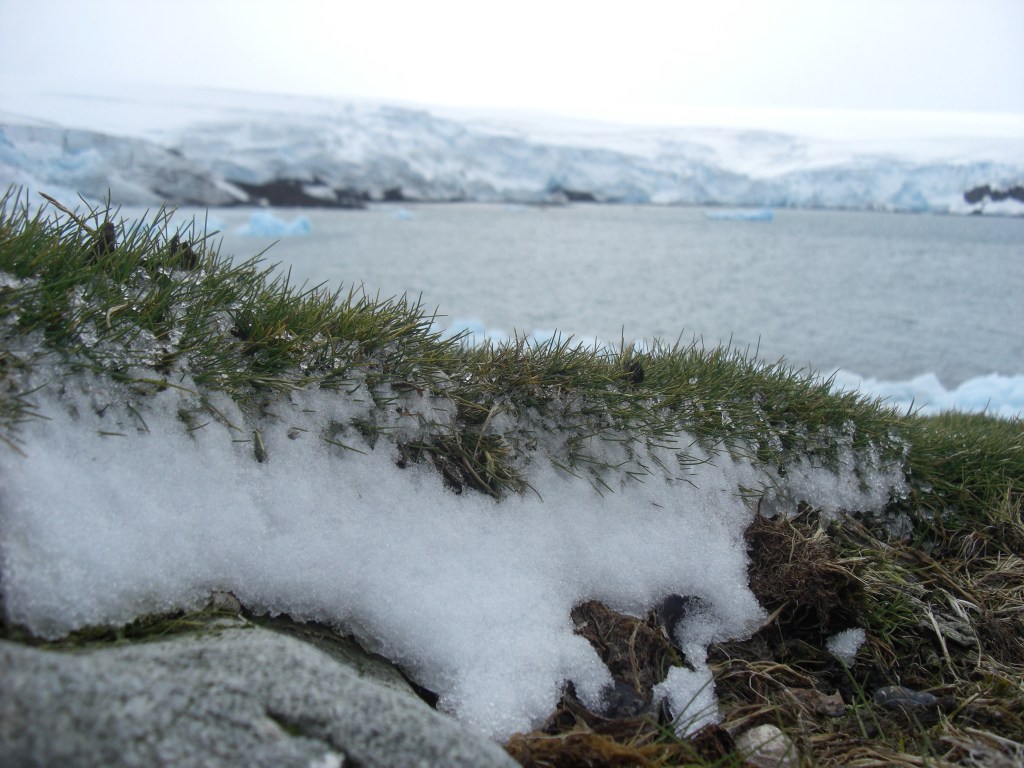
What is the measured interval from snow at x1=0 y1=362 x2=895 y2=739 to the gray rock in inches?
12.0

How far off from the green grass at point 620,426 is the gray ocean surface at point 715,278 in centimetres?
565

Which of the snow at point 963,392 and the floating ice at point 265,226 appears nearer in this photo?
the snow at point 963,392

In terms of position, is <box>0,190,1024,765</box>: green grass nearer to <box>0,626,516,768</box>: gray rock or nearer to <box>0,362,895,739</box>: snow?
<box>0,362,895,739</box>: snow

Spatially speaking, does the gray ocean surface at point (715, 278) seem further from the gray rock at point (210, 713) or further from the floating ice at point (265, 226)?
the gray rock at point (210, 713)

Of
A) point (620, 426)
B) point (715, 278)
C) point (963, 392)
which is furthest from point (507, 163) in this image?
point (620, 426)

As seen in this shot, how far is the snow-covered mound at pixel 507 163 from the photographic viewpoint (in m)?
37.4

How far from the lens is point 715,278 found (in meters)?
39.3

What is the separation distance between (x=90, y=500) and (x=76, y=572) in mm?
198

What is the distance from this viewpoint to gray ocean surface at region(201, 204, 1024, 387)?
23.2 meters

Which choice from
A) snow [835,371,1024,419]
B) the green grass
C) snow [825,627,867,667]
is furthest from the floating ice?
snow [825,627,867,667]

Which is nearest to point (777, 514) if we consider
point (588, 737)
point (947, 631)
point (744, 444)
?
point (744, 444)

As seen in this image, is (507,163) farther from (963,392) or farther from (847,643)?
(847,643)

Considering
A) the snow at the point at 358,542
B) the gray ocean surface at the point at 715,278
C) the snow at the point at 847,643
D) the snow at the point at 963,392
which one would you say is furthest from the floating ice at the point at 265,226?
the snow at the point at 847,643

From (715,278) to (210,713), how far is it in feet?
132
